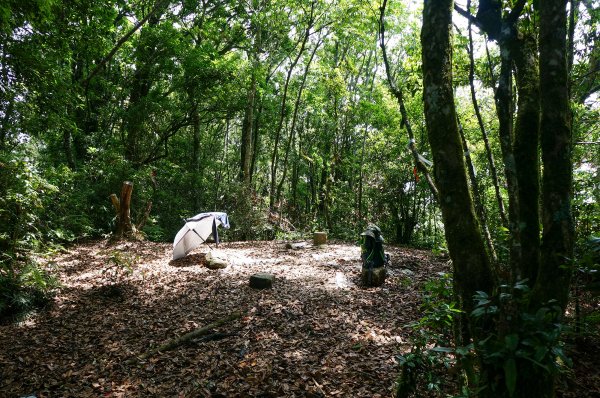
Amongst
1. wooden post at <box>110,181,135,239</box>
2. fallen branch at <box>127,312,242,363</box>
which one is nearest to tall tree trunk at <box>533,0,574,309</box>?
fallen branch at <box>127,312,242,363</box>

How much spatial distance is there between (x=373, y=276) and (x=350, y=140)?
1143 centimetres

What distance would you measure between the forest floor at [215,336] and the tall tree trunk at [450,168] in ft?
4.01

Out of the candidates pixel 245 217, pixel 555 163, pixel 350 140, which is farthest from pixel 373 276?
pixel 350 140

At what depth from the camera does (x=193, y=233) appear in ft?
27.3

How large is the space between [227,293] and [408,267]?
421 centimetres

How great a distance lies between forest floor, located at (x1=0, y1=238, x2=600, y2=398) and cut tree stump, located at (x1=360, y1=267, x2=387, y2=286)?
192 millimetres

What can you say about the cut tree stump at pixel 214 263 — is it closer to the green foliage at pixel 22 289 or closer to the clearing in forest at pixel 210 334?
the clearing in forest at pixel 210 334

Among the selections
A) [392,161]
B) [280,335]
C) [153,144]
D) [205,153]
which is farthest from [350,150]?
[280,335]

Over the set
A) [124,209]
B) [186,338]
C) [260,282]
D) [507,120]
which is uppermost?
[507,120]

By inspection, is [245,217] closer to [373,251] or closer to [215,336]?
[373,251]

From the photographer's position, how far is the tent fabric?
7.95 metres

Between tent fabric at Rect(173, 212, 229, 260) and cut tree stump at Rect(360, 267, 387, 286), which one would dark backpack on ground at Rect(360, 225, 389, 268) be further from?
tent fabric at Rect(173, 212, 229, 260)

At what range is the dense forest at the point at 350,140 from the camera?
2.00 m

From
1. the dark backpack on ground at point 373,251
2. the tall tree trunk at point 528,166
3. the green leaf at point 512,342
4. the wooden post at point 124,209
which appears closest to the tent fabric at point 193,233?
the wooden post at point 124,209
